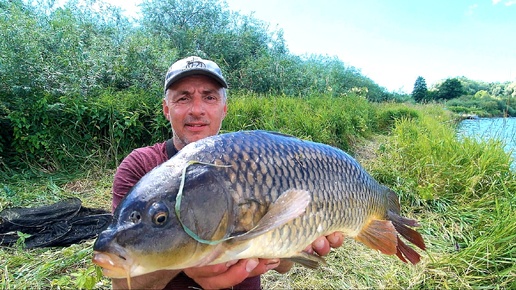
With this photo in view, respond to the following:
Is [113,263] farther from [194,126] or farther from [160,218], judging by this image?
[194,126]

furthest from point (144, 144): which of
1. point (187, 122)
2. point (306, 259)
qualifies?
point (306, 259)

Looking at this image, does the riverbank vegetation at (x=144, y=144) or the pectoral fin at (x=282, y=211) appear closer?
the pectoral fin at (x=282, y=211)

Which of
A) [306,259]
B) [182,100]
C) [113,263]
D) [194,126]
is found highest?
[182,100]

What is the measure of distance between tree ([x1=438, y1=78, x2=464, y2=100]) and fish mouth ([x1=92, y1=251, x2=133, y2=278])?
152ft

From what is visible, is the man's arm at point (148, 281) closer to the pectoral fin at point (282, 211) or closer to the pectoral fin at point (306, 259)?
the pectoral fin at point (282, 211)

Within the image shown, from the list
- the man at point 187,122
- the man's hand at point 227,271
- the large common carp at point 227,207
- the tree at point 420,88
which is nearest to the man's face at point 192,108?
the man at point 187,122

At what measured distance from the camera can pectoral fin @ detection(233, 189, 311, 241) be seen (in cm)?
90

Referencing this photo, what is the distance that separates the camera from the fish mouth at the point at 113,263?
0.78m

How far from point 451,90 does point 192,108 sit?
154ft

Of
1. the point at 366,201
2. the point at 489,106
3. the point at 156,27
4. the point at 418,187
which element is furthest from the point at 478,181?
the point at 489,106

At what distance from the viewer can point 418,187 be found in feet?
12.2

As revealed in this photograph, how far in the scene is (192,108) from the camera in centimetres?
157

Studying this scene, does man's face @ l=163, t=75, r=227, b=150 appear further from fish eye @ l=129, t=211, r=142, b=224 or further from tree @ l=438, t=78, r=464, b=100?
tree @ l=438, t=78, r=464, b=100

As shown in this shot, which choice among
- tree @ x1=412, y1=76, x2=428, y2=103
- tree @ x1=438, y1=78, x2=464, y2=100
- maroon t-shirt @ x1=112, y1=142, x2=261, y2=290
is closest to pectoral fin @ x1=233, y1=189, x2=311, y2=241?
maroon t-shirt @ x1=112, y1=142, x2=261, y2=290
